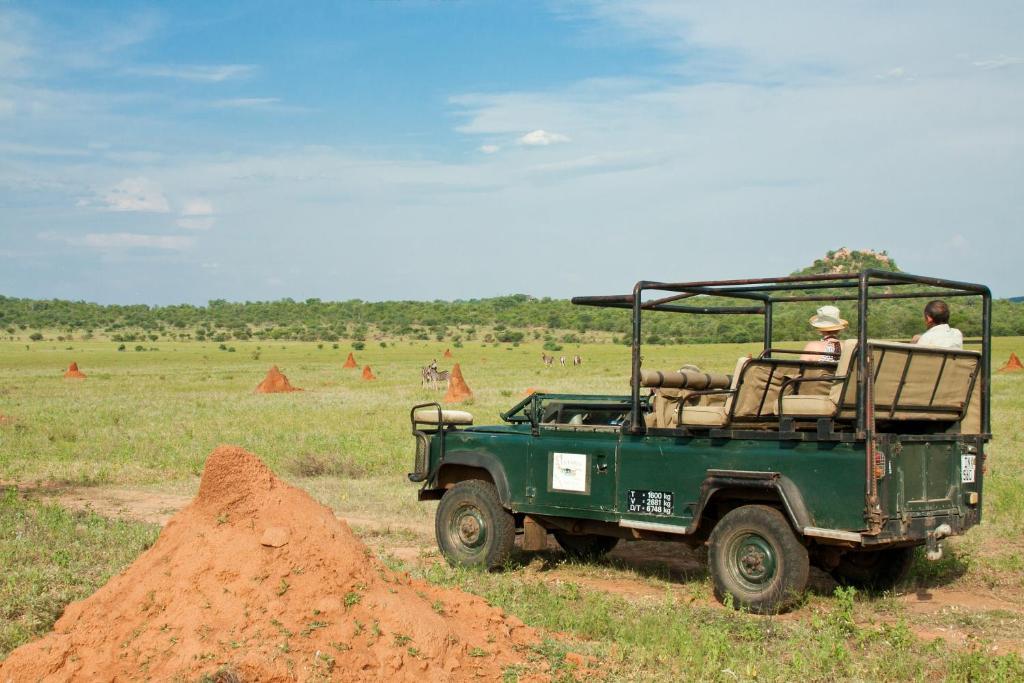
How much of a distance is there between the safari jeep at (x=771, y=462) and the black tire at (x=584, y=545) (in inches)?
27.8

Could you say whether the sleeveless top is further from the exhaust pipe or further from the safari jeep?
the exhaust pipe

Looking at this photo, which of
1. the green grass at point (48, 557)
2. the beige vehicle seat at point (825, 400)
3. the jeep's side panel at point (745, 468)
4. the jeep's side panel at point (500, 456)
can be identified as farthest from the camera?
the jeep's side panel at point (500, 456)

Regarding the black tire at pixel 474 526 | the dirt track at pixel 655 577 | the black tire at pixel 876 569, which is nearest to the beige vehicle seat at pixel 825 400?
the dirt track at pixel 655 577

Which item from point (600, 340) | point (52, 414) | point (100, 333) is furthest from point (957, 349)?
point (100, 333)

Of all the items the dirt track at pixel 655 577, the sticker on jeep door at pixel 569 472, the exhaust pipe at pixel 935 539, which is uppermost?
the sticker on jeep door at pixel 569 472

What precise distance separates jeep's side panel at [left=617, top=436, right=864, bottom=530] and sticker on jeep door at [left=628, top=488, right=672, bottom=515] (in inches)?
0.9

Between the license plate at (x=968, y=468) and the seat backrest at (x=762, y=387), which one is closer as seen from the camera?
the seat backrest at (x=762, y=387)

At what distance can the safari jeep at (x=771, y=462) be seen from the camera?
7.46 m

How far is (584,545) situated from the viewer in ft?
33.8

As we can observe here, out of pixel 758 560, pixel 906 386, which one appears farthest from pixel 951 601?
pixel 906 386

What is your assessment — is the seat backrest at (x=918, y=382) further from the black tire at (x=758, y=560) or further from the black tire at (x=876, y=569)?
the black tire at (x=876, y=569)

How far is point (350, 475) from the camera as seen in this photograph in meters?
16.6

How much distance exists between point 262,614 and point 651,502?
130 inches

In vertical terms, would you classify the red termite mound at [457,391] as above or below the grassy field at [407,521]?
above
